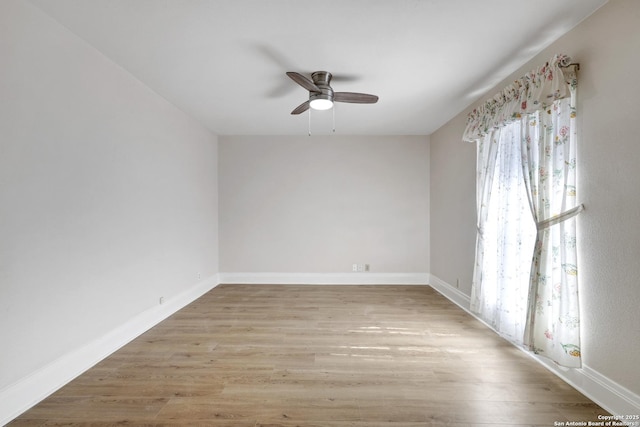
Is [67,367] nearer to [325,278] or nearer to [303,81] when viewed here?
[303,81]

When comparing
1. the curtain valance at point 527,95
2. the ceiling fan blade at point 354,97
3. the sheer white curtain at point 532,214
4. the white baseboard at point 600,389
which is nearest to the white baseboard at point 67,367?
the ceiling fan blade at point 354,97

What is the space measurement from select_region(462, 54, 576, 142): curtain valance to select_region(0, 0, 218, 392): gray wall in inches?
139

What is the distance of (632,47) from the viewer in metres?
1.69

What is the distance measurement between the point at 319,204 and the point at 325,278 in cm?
130

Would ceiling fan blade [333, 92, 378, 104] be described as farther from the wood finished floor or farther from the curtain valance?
the wood finished floor

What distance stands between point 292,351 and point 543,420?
5.95 ft

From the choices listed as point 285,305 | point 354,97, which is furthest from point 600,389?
point 285,305

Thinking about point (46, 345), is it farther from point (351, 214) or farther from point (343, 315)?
point (351, 214)

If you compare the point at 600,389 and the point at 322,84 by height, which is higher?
the point at 322,84

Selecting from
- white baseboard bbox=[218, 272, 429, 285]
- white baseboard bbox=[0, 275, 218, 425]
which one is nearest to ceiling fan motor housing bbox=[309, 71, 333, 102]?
white baseboard bbox=[0, 275, 218, 425]

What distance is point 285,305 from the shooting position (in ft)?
12.8

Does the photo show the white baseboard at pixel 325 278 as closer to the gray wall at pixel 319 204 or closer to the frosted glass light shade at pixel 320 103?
the gray wall at pixel 319 204

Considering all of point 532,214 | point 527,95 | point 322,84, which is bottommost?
point 532,214

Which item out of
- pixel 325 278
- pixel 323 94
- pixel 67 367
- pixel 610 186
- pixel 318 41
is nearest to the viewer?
pixel 610 186
